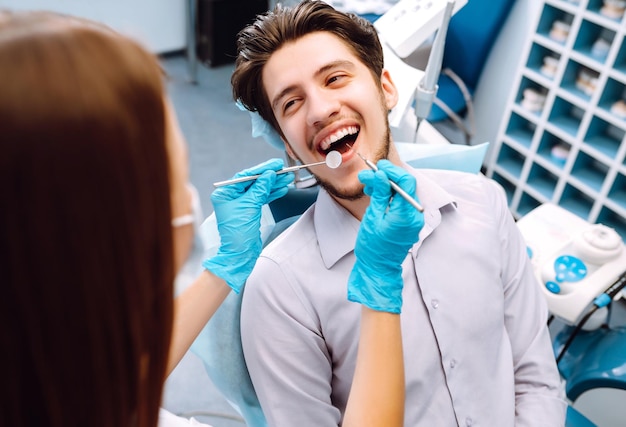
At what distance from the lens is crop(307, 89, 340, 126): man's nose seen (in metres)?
1.21

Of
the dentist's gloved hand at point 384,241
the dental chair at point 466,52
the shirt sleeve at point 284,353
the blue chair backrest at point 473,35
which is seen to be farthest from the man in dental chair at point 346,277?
the blue chair backrest at point 473,35

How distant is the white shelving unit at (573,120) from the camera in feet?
7.41

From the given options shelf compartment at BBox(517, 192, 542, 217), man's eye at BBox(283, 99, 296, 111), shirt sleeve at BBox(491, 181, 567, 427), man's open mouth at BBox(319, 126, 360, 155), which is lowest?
shelf compartment at BBox(517, 192, 542, 217)

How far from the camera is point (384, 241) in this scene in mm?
995

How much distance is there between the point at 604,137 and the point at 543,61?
45 centimetres

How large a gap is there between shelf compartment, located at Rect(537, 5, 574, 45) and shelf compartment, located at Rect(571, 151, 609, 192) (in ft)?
1.72

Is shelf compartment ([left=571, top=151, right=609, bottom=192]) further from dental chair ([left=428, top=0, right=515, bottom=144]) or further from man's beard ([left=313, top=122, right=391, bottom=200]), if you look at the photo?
man's beard ([left=313, top=122, right=391, bottom=200])

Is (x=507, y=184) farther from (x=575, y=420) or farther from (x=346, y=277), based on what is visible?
(x=346, y=277)

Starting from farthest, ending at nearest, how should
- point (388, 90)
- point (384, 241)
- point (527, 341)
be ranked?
1. point (388, 90)
2. point (527, 341)
3. point (384, 241)

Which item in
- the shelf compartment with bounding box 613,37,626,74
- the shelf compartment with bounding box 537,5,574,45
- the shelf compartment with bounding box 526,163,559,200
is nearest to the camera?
the shelf compartment with bounding box 613,37,626,74

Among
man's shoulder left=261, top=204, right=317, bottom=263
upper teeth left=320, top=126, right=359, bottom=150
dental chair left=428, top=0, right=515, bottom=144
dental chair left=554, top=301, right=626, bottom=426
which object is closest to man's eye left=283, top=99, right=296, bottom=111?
upper teeth left=320, top=126, right=359, bottom=150

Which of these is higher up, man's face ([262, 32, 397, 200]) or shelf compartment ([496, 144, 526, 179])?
man's face ([262, 32, 397, 200])

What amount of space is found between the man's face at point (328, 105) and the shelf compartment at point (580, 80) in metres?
1.50

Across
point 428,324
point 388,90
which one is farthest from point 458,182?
point 428,324
